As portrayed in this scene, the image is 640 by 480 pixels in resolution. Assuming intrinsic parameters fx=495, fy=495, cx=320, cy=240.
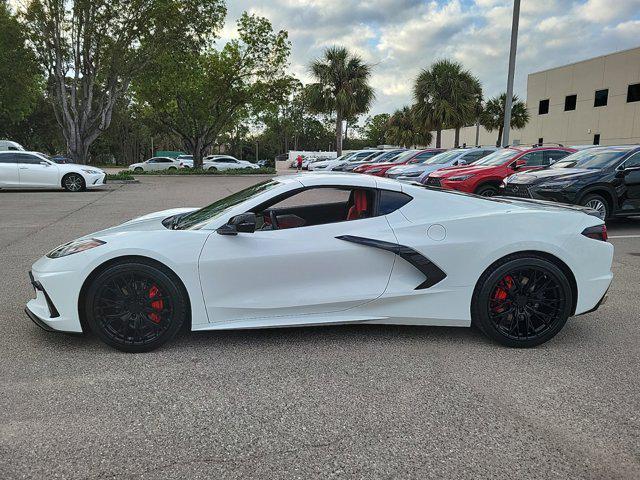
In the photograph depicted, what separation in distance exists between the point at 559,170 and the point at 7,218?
1164 centimetres

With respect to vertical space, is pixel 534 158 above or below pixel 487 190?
above

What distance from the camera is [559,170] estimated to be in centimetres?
998

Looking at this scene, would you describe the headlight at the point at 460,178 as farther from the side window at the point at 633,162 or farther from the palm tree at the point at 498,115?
the palm tree at the point at 498,115

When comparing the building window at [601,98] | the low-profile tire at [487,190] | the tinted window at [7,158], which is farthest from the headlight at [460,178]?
the building window at [601,98]

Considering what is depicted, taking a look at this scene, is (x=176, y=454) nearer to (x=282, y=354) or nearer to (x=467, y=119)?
(x=282, y=354)

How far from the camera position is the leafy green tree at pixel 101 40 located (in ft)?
69.3

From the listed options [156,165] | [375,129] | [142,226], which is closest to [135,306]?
[142,226]

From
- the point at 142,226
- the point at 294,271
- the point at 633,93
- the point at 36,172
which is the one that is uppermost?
the point at 633,93

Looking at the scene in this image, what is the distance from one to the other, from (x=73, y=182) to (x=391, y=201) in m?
16.0

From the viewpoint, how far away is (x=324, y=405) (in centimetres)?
294

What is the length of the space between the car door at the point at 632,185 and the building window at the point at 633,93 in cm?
2929

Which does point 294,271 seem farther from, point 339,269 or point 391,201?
point 391,201

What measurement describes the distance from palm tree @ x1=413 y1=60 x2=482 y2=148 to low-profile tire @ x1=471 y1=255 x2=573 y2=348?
31050 millimetres

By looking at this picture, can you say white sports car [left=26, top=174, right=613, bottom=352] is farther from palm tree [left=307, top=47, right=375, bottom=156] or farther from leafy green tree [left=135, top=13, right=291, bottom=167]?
palm tree [left=307, top=47, right=375, bottom=156]
